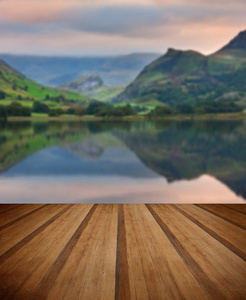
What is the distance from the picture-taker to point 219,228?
4035mm

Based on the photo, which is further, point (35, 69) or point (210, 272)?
point (35, 69)

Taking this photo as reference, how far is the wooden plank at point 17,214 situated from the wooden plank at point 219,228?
2.45 m

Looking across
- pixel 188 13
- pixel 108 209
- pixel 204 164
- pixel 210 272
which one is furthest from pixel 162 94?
pixel 210 272

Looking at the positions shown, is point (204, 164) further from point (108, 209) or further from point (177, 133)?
point (108, 209)

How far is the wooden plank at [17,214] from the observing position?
422 centimetres

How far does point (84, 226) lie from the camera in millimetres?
4090

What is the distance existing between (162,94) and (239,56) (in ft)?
11.4

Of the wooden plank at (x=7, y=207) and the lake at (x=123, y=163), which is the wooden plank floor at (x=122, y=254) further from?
the lake at (x=123, y=163)

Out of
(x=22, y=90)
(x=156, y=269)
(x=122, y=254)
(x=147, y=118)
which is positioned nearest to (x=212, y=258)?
(x=156, y=269)

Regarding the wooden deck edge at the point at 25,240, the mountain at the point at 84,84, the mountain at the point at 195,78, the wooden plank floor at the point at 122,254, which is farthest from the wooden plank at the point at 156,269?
the mountain at the point at 84,84

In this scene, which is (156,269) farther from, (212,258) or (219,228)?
(219,228)

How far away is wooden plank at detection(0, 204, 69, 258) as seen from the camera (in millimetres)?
3225

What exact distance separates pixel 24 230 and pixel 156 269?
6.38ft

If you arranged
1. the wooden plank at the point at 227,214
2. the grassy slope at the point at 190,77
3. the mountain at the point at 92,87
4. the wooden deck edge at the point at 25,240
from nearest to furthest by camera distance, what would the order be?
the wooden deck edge at the point at 25,240, the wooden plank at the point at 227,214, the grassy slope at the point at 190,77, the mountain at the point at 92,87
